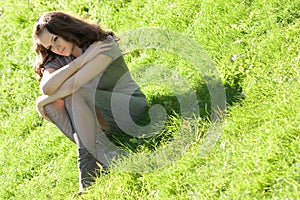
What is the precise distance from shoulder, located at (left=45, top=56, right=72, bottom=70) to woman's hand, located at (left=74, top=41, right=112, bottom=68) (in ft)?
0.92

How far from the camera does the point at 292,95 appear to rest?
4902 millimetres

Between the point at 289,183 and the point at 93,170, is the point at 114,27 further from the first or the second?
the point at 289,183

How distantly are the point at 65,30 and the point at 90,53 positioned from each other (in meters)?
0.29

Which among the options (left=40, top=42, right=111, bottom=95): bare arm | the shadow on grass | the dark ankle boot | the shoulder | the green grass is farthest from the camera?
the shoulder

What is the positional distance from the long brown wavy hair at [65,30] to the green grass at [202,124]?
0.79 meters

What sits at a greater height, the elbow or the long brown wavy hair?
the long brown wavy hair

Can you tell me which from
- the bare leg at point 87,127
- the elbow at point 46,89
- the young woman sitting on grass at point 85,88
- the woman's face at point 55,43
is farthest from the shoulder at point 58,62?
the bare leg at point 87,127

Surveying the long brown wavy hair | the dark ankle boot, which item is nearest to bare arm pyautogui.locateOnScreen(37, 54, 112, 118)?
the long brown wavy hair

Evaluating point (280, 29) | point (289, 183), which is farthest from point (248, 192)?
point (280, 29)

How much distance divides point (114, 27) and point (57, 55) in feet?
5.99

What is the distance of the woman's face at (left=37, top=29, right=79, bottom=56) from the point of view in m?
5.85

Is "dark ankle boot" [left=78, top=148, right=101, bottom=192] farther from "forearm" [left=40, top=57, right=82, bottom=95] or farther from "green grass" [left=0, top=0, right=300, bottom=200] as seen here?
"forearm" [left=40, top=57, right=82, bottom=95]

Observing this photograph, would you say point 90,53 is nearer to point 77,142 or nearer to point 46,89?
point 46,89

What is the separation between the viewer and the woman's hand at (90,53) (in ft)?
19.1
